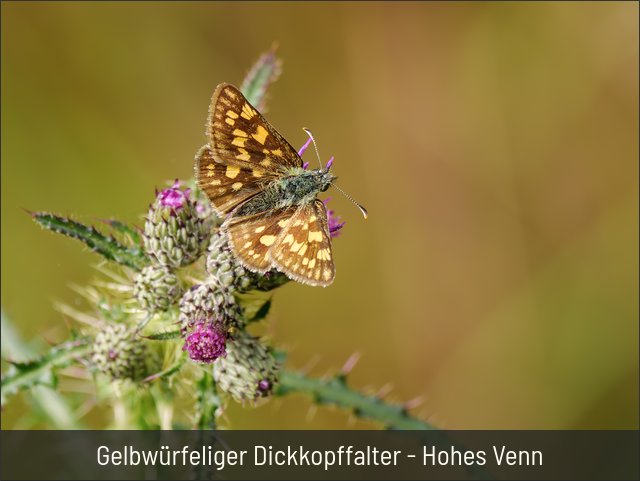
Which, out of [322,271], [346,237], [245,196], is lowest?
[322,271]

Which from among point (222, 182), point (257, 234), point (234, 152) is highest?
point (234, 152)

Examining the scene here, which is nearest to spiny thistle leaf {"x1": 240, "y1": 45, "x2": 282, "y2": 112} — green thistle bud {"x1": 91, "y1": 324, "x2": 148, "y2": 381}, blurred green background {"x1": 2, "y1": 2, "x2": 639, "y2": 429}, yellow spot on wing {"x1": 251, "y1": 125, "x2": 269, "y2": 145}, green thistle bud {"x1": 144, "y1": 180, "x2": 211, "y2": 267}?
yellow spot on wing {"x1": 251, "y1": 125, "x2": 269, "y2": 145}

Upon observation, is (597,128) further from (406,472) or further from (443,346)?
(406,472)

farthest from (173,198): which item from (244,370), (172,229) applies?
(244,370)

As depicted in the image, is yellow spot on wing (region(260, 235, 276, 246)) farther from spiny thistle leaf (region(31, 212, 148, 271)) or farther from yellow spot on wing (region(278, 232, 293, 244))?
spiny thistle leaf (region(31, 212, 148, 271))

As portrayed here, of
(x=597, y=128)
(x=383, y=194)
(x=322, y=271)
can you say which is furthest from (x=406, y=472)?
(x=597, y=128)

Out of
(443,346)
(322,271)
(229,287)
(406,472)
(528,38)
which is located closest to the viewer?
(322,271)
